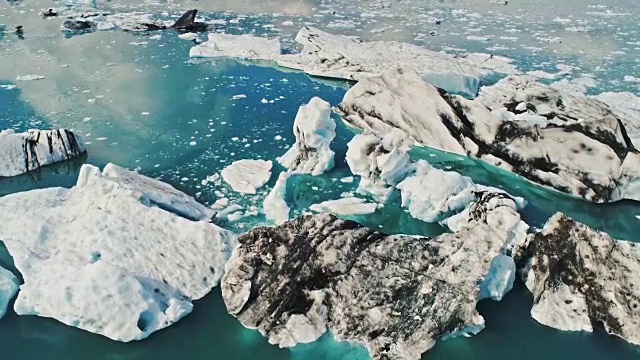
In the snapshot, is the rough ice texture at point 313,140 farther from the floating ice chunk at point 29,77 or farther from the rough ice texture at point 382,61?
the floating ice chunk at point 29,77

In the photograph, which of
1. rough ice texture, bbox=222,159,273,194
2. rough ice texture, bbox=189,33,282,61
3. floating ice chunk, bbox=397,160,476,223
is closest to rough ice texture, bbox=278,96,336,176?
rough ice texture, bbox=222,159,273,194

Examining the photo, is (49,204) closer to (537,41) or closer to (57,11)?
(537,41)

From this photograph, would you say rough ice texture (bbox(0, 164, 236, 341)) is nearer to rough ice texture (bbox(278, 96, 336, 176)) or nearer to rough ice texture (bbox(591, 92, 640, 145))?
rough ice texture (bbox(278, 96, 336, 176))

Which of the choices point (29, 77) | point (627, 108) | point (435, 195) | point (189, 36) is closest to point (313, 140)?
point (435, 195)

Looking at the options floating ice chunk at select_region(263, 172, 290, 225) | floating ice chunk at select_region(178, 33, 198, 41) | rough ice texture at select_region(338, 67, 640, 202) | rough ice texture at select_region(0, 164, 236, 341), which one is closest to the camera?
rough ice texture at select_region(0, 164, 236, 341)

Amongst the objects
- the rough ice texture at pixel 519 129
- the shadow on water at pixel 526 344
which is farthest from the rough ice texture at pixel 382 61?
the shadow on water at pixel 526 344
